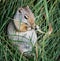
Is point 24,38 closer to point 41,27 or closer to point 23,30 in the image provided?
point 23,30

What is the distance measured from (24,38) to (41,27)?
1.36 ft

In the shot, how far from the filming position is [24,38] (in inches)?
138

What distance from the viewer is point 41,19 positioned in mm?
3877

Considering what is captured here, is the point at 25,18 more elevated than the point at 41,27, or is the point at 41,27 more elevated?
the point at 25,18

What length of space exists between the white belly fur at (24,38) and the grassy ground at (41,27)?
0.06 m

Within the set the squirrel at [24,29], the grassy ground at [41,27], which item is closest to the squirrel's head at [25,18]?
the squirrel at [24,29]

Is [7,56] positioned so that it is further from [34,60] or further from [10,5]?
[10,5]

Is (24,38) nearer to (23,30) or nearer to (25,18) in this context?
(23,30)

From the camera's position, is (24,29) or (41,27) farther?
(41,27)

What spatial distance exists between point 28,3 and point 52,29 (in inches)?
17.5

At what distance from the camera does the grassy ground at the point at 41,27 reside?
11.5ft

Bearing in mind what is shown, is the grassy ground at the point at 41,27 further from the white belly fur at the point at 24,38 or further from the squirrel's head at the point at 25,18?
the squirrel's head at the point at 25,18

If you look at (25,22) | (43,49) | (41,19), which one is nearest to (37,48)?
(43,49)

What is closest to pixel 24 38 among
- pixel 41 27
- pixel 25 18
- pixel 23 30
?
pixel 23 30
